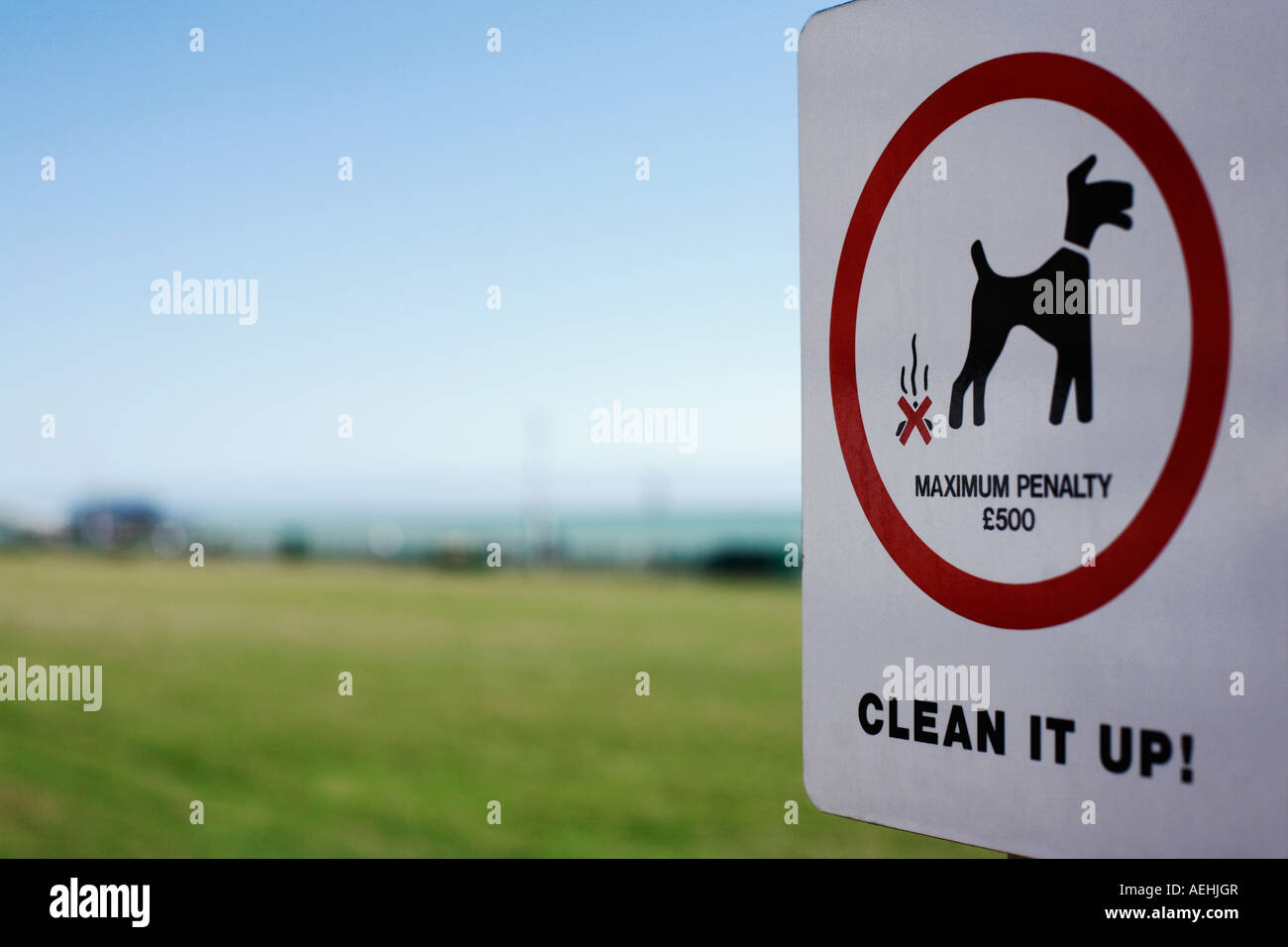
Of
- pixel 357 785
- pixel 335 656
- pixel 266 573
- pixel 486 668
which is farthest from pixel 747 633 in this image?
pixel 266 573

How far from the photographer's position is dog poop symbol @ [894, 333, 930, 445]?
5.13 ft

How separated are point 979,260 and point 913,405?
232 mm

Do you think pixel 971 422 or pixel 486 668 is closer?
pixel 971 422

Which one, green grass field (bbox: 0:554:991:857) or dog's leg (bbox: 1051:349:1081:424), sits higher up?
dog's leg (bbox: 1051:349:1081:424)

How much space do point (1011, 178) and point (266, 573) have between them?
94.9 ft

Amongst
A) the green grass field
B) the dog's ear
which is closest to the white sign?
the dog's ear

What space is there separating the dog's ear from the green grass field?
1575 millimetres

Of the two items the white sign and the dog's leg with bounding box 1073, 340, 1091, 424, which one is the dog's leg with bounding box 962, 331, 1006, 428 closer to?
the white sign

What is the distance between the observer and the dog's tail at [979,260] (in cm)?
150

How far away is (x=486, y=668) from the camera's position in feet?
49.2

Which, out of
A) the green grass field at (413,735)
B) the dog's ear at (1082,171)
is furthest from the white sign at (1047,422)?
the green grass field at (413,735)

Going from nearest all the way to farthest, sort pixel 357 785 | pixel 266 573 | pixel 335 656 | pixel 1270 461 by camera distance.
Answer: pixel 1270 461
pixel 357 785
pixel 335 656
pixel 266 573
